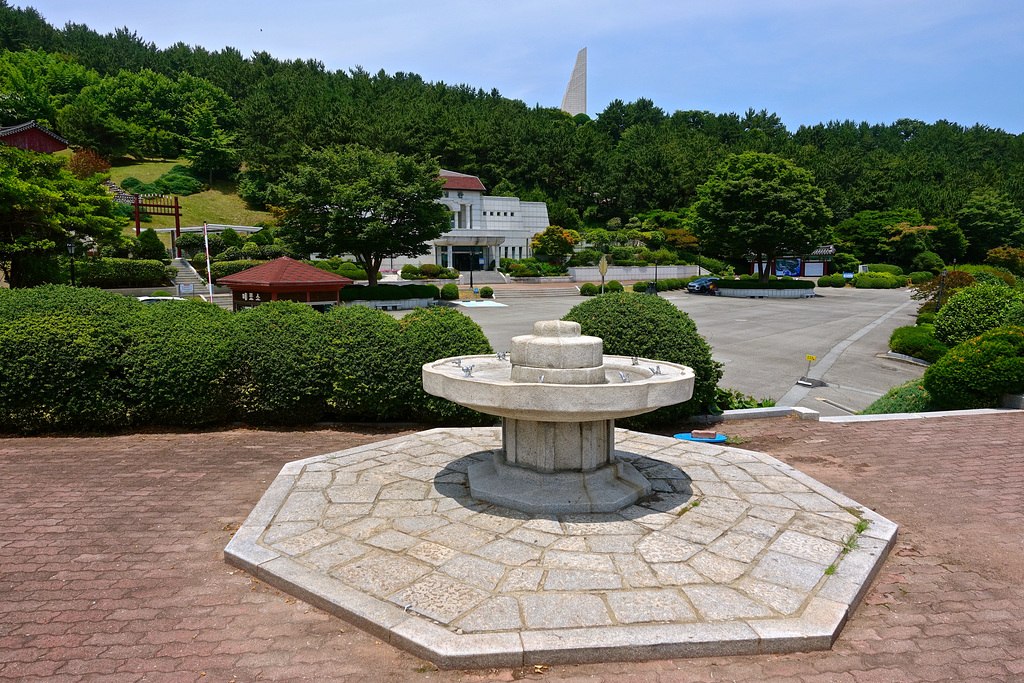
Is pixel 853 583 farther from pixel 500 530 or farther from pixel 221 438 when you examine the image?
pixel 221 438

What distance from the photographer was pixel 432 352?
8.80m

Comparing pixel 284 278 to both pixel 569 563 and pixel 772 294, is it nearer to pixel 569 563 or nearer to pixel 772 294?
pixel 569 563

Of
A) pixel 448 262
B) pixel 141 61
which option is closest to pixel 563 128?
pixel 448 262

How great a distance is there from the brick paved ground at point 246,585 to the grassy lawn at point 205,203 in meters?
57.1

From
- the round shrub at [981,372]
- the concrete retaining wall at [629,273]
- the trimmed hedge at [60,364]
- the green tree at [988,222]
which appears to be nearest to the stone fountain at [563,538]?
the trimmed hedge at [60,364]

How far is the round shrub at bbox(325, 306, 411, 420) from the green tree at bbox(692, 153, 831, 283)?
4174cm

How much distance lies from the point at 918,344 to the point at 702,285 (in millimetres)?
29165

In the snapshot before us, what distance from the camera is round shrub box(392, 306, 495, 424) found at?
876 centimetres

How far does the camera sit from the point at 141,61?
329ft

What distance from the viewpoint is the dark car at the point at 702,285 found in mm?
47062

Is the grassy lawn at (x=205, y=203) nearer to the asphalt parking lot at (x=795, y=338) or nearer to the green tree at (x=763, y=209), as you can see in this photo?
the asphalt parking lot at (x=795, y=338)

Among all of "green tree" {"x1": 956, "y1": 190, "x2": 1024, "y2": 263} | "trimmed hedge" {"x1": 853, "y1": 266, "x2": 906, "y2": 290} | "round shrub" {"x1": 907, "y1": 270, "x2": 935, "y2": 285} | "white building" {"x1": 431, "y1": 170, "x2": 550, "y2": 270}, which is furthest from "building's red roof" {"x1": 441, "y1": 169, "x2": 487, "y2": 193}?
"green tree" {"x1": 956, "y1": 190, "x2": 1024, "y2": 263}

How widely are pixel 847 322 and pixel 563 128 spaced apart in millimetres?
58102

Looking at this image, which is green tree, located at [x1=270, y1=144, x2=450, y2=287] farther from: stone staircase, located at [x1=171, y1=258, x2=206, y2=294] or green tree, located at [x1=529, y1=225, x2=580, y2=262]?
green tree, located at [x1=529, y1=225, x2=580, y2=262]
